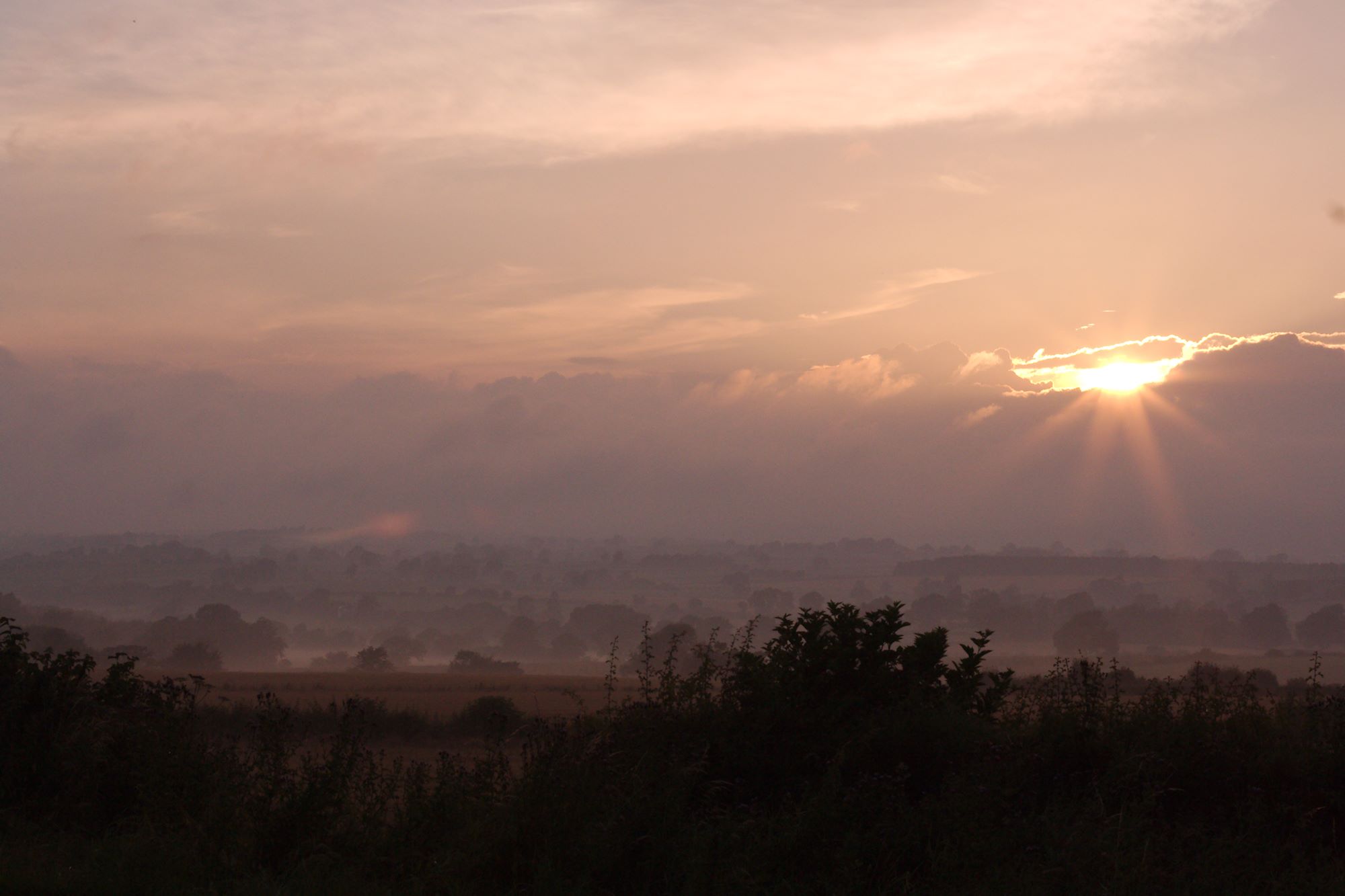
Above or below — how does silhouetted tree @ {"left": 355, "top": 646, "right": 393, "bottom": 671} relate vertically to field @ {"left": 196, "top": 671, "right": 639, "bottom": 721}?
below

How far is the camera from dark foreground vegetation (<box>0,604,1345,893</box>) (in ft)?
29.1

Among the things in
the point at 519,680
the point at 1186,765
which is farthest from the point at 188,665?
the point at 1186,765

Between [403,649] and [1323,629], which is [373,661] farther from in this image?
[1323,629]

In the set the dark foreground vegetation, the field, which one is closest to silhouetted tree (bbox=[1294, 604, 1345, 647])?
the field

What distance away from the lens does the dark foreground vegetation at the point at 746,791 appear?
887cm

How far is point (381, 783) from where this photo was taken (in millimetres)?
10852

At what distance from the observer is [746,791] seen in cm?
1059

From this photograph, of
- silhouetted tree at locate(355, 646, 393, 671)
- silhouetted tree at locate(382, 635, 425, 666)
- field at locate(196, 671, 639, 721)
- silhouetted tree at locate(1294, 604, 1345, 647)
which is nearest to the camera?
field at locate(196, 671, 639, 721)

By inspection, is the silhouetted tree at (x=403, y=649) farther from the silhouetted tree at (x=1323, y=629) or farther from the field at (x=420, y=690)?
the silhouetted tree at (x=1323, y=629)

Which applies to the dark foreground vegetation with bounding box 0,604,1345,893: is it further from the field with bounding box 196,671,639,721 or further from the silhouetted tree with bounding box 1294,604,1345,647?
the silhouetted tree with bounding box 1294,604,1345,647

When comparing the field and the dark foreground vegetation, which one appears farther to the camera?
the field

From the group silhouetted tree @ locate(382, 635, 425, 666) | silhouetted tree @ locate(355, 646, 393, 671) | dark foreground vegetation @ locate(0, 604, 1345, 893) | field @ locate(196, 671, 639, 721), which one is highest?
dark foreground vegetation @ locate(0, 604, 1345, 893)

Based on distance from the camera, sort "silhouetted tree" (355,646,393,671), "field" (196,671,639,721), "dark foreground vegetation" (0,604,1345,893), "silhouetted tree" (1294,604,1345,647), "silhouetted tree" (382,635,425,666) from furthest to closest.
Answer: "silhouetted tree" (382,635,425,666) < "silhouetted tree" (1294,604,1345,647) < "silhouetted tree" (355,646,393,671) < "field" (196,671,639,721) < "dark foreground vegetation" (0,604,1345,893)

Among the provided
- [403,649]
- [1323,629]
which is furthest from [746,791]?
[1323,629]
